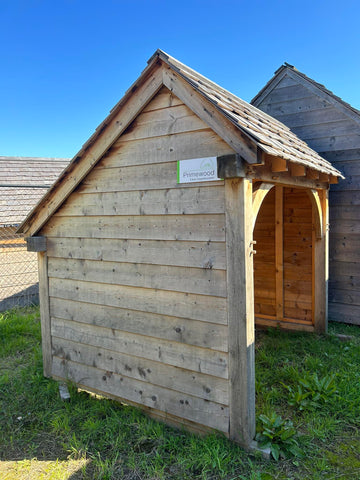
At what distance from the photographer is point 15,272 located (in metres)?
8.56

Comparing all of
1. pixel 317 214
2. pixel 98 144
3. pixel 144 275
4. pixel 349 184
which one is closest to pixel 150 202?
pixel 144 275

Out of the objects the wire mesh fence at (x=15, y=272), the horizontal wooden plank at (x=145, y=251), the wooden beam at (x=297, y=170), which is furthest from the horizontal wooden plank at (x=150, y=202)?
the wire mesh fence at (x=15, y=272)

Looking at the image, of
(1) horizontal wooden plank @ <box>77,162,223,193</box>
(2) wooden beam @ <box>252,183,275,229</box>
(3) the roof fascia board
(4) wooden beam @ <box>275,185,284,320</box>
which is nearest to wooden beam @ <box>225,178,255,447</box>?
(2) wooden beam @ <box>252,183,275,229</box>

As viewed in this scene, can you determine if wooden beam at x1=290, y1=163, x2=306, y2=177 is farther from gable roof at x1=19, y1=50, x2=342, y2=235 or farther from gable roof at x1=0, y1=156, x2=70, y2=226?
gable roof at x1=0, y1=156, x2=70, y2=226

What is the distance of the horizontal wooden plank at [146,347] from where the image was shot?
3.26m

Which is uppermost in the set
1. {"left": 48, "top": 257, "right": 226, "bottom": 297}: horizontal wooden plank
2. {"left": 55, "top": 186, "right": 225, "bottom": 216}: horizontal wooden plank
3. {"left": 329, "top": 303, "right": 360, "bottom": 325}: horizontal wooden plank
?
{"left": 55, "top": 186, "right": 225, "bottom": 216}: horizontal wooden plank

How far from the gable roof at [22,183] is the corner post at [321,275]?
6022 millimetres

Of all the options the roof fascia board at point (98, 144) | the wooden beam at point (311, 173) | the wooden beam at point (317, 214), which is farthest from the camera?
the wooden beam at point (317, 214)

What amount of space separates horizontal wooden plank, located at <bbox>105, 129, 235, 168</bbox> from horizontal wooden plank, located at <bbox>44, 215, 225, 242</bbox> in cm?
55

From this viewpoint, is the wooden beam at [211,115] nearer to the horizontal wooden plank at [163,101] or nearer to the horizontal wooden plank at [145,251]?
the horizontal wooden plank at [163,101]

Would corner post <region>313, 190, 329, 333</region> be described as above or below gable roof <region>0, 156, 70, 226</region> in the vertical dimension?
below

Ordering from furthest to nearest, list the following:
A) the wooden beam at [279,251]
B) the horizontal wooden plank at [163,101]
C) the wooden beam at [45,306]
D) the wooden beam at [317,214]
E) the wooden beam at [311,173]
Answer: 1. the wooden beam at [279,251]
2. the wooden beam at [317,214]
3. the wooden beam at [45,306]
4. the wooden beam at [311,173]
5. the horizontal wooden plank at [163,101]

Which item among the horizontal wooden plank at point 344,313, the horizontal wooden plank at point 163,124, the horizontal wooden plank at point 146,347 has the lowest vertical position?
the horizontal wooden plank at point 344,313

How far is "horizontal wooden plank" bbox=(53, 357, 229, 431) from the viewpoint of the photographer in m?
3.27
